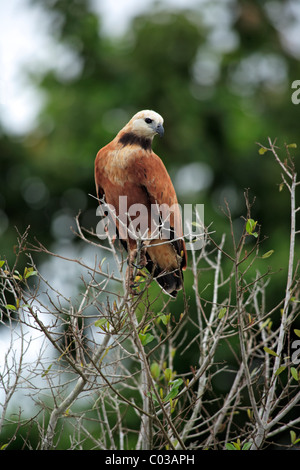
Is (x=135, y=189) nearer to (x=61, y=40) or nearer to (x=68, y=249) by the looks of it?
(x=68, y=249)

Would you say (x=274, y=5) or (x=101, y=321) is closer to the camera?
(x=101, y=321)

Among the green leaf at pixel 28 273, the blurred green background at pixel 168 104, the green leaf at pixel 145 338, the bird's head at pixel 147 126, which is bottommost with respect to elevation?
the green leaf at pixel 145 338

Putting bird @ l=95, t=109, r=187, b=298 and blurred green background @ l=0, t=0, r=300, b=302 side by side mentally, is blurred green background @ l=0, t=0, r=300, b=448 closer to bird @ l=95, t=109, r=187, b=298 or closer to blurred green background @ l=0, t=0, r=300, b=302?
blurred green background @ l=0, t=0, r=300, b=302

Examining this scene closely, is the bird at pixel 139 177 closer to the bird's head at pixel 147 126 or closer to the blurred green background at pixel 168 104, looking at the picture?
the bird's head at pixel 147 126

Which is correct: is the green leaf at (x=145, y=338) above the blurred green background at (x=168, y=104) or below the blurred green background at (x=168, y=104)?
below

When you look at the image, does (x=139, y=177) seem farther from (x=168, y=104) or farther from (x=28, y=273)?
(x=168, y=104)

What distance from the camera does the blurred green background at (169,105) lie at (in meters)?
8.49

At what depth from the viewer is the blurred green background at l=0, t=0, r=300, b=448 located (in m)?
8.49

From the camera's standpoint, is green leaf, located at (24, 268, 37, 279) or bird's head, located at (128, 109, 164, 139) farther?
bird's head, located at (128, 109, 164, 139)

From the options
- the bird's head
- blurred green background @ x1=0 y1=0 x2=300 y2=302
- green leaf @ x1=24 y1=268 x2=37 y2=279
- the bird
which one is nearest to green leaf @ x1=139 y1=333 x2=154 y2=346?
green leaf @ x1=24 y1=268 x2=37 y2=279

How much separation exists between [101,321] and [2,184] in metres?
6.11

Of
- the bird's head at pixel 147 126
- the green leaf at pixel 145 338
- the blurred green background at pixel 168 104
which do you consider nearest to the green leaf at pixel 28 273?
the green leaf at pixel 145 338

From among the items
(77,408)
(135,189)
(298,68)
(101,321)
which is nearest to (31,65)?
(298,68)
